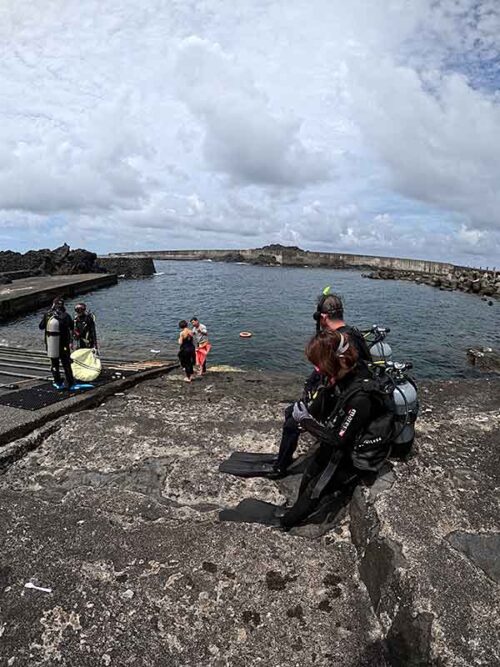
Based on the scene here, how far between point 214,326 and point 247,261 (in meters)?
114

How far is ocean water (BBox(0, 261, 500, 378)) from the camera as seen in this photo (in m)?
17.8

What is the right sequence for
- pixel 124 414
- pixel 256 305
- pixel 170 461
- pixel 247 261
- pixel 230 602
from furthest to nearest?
pixel 247 261, pixel 256 305, pixel 124 414, pixel 170 461, pixel 230 602

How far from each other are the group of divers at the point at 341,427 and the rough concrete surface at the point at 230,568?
232mm

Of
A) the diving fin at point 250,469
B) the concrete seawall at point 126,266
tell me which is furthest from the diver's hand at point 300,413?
the concrete seawall at point 126,266

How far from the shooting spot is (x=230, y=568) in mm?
3398

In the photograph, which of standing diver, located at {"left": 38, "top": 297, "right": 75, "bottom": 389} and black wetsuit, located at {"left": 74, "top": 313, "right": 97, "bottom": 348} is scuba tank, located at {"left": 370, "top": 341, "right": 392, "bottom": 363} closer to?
standing diver, located at {"left": 38, "top": 297, "right": 75, "bottom": 389}

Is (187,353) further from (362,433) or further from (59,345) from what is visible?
(362,433)

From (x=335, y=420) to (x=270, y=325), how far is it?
22347 millimetres

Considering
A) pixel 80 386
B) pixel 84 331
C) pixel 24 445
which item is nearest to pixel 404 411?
pixel 24 445

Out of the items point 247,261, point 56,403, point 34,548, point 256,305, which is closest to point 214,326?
point 256,305

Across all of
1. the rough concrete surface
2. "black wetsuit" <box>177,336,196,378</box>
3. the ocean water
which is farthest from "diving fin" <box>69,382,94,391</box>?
the ocean water

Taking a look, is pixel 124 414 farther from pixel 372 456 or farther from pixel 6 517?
pixel 372 456

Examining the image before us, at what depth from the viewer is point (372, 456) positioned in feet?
11.8

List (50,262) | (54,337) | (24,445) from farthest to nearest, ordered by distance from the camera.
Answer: (50,262) < (54,337) < (24,445)
